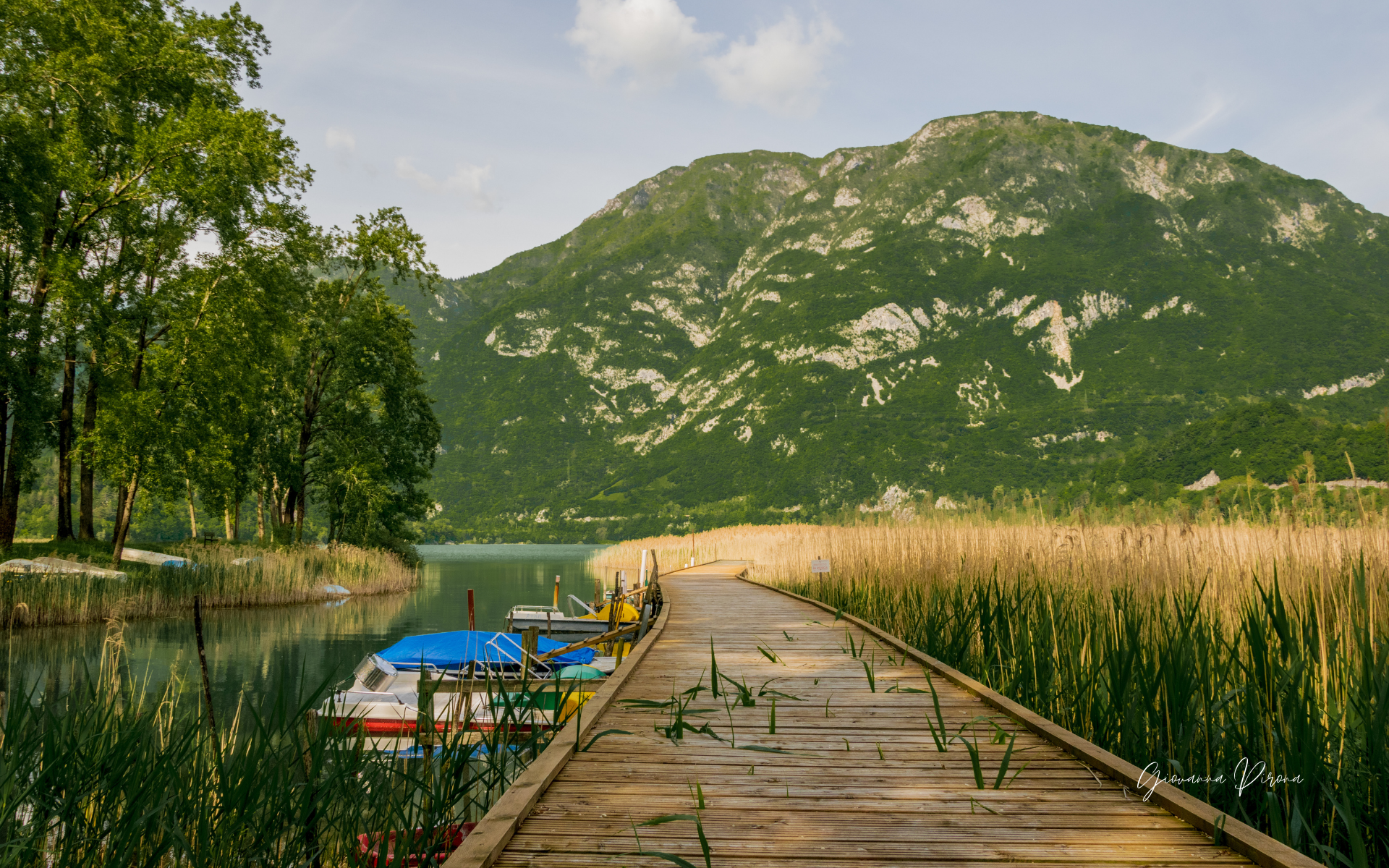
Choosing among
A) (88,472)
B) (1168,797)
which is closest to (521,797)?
(1168,797)

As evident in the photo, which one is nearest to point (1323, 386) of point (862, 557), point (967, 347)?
point (967, 347)

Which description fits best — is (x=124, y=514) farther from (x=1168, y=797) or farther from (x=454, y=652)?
(x=1168, y=797)

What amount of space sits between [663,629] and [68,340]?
17.7m

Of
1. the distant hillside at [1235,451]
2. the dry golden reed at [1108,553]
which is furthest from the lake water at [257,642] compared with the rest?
the distant hillside at [1235,451]

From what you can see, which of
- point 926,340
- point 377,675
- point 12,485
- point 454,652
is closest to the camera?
point 377,675

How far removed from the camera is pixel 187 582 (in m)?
18.1

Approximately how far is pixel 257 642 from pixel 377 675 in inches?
314

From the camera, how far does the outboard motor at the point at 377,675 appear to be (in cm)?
920

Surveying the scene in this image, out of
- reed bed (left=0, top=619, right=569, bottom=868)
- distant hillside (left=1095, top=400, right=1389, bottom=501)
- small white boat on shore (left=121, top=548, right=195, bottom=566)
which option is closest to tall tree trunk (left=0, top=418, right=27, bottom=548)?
small white boat on shore (left=121, top=548, right=195, bottom=566)

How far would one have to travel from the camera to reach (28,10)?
16812mm

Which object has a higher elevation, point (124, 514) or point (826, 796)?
point (124, 514)

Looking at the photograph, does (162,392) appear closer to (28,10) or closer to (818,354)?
(28,10)

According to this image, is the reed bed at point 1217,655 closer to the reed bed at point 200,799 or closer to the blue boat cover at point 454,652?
the reed bed at point 200,799

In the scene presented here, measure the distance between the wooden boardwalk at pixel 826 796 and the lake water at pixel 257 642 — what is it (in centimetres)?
256
